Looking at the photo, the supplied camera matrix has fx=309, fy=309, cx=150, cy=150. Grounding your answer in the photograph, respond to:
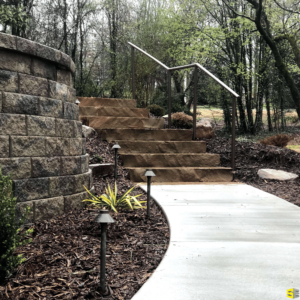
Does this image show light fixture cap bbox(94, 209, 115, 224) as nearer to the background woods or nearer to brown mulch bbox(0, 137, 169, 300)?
brown mulch bbox(0, 137, 169, 300)

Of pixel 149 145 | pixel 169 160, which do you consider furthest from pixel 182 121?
pixel 169 160

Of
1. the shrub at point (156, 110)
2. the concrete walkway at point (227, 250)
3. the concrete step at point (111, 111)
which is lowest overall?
the concrete walkway at point (227, 250)

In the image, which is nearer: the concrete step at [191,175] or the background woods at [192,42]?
the concrete step at [191,175]

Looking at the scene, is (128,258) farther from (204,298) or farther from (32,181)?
(32,181)

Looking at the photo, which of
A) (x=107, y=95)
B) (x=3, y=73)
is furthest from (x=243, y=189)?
(x=107, y=95)

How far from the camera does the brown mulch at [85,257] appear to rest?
1.80 meters

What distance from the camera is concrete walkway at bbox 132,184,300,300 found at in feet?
5.82

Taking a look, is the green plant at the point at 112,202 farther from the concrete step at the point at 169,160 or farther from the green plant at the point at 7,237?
the concrete step at the point at 169,160

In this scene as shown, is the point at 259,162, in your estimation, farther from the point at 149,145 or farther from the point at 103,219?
the point at 103,219

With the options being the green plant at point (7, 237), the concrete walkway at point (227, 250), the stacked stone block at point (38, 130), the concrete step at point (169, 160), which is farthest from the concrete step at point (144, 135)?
the green plant at point (7, 237)

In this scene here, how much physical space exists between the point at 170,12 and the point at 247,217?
39.1ft

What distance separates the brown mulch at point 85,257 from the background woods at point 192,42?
295 inches

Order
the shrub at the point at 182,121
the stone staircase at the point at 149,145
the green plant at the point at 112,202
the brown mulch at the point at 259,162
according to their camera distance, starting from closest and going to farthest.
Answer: the green plant at the point at 112,202 < the brown mulch at the point at 259,162 < the stone staircase at the point at 149,145 < the shrub at the point at 182,121

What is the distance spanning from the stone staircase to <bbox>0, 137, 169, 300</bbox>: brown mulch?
1.92 metres
